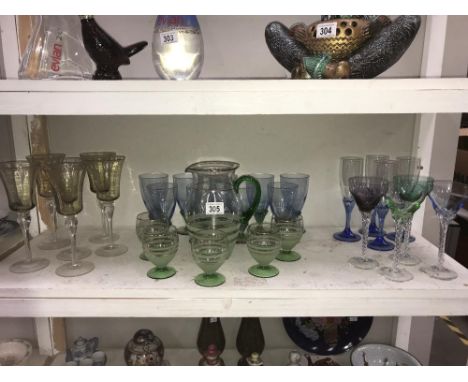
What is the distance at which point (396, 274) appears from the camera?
32.8 inches

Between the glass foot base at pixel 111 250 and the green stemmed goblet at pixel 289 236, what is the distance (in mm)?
390

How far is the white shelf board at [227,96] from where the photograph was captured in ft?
2.29

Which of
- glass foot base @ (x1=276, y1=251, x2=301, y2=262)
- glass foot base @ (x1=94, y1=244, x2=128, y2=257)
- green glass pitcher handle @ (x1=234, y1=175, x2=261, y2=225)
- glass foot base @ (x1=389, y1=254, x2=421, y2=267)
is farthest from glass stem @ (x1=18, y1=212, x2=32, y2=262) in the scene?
glass foot base @ (x1=389, y1=254, x2=421, y2=267)

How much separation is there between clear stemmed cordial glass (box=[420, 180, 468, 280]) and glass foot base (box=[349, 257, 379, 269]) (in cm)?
10

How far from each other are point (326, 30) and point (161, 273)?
63 cm

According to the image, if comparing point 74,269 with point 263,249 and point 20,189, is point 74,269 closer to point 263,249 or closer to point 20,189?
point 20,189

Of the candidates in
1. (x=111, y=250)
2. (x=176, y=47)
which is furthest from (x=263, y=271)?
(x=176, y=47)

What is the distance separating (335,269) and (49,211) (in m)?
0.79

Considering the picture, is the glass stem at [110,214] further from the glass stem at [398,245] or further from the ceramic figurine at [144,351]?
the glass stem at [398,245]

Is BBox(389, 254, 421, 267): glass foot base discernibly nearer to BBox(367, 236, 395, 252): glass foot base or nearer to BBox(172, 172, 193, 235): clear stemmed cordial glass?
BBox(367, 236, 395, 252): glass foot base

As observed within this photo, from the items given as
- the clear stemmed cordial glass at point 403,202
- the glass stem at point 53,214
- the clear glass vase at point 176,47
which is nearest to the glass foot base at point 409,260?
the clear stemmed cordial glass at point 403,202

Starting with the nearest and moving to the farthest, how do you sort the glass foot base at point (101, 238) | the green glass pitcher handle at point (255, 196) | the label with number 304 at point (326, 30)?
the label with number 304 at point (326, 30) → the green glass pitcher handle at point (255, 196) → the glass foot base at point (101, 238)

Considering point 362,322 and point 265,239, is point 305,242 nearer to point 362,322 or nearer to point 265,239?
point 265,239

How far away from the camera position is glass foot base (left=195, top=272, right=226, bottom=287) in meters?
0.79
